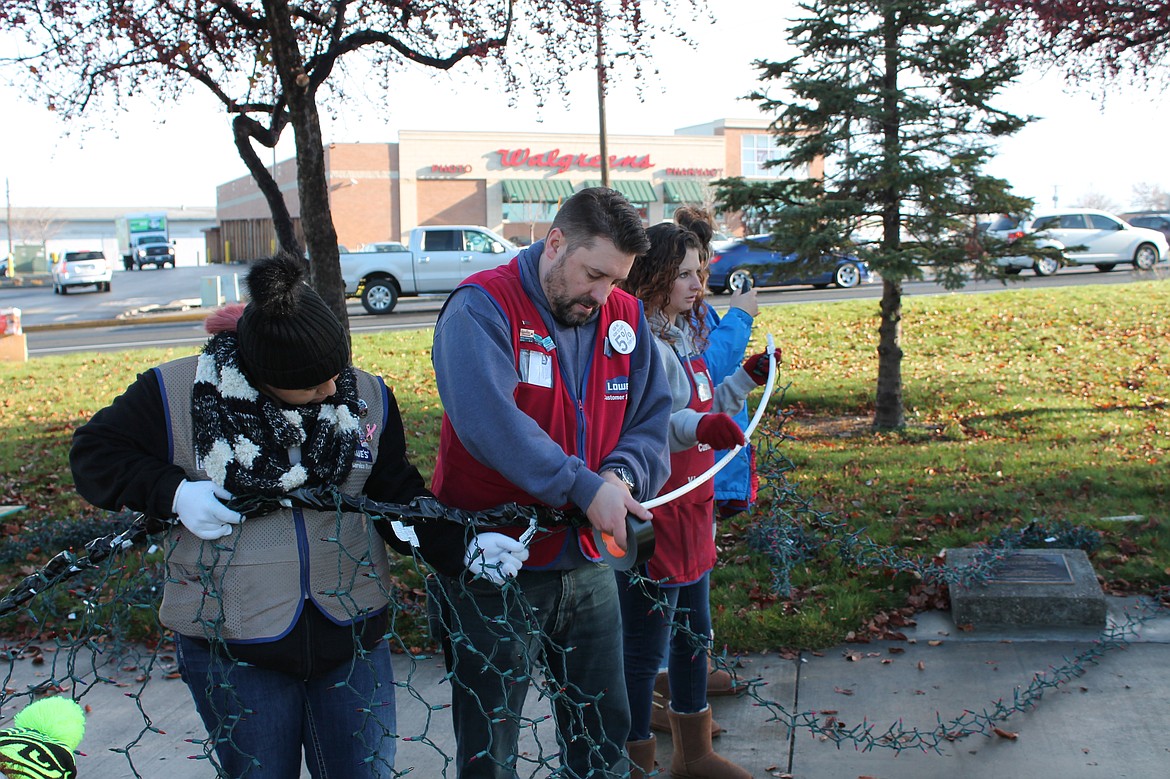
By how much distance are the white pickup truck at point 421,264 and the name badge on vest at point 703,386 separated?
18.9 metres

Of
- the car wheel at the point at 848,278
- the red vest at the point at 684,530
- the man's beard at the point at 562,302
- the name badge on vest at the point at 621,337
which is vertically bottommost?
the red vest at the point at 684,530

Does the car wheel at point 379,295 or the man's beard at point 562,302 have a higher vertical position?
the car wheel at point 379,295

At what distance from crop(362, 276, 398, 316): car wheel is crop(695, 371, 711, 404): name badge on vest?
1921 cm

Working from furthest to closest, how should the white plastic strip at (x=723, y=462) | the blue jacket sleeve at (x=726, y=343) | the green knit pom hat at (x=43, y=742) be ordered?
the blue jacket sleeve at (x=726, y=343), the white plastic strip at (x=723, y=462), the green knit pom hat at (x=43, y=742)

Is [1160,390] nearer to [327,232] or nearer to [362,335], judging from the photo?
[327,232]

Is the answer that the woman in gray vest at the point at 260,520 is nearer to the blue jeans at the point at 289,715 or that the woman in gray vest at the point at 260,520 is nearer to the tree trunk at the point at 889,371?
the blue jeans at the point at 289,715

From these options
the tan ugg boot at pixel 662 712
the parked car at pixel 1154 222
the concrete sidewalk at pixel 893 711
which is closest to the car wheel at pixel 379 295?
the concrete sidewalk at pixel 893 711

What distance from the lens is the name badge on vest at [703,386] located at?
141 inches

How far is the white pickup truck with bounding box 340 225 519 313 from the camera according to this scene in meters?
22.2

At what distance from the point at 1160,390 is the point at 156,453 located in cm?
1038

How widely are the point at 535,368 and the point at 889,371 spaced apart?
7.21 meters

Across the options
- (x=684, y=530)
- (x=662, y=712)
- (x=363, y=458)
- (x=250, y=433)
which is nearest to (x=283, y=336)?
(x=250, y=433)

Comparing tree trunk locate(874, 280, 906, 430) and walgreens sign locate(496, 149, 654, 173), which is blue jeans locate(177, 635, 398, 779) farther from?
walgreens sign locate(496, 149, 654, 173)

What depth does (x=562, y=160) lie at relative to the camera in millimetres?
53438
